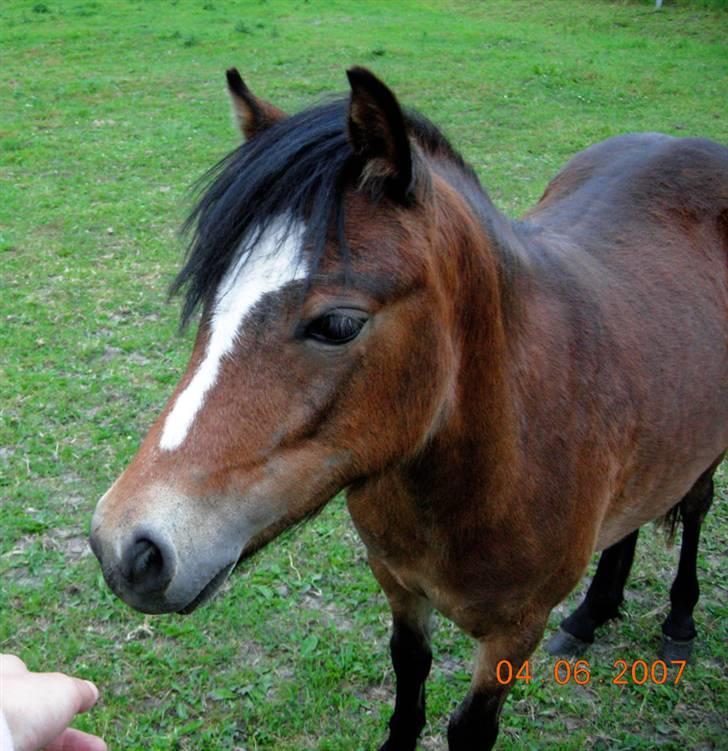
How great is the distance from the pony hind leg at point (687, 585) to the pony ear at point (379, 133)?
2.37 meters

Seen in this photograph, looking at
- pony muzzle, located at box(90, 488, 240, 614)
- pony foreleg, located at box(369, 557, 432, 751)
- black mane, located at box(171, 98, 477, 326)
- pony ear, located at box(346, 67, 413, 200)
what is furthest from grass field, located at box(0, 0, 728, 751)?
pony ear, located at box(346, 67, 413, 200)

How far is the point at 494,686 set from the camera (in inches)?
101

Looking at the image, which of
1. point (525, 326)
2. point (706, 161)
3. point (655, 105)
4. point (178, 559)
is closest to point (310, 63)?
point (655, 105)

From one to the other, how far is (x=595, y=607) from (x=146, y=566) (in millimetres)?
2525

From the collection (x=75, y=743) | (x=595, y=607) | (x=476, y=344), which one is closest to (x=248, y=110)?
(x=476, y=344)

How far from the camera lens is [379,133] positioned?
167 cm

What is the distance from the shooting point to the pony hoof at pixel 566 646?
11.4ft

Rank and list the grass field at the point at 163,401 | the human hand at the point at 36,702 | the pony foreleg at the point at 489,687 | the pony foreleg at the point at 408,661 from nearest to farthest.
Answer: the human hand at the point at 36,702 → the pony foreleg at the point at 489,687 → the pony foreleg at the point at 408,661 → the grass field at the point at 163,401

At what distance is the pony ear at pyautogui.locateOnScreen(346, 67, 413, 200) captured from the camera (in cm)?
158

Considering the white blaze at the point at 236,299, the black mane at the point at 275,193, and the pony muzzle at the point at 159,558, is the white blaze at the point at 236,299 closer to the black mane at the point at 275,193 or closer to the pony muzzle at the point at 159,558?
the black mane at the point at 275,193
